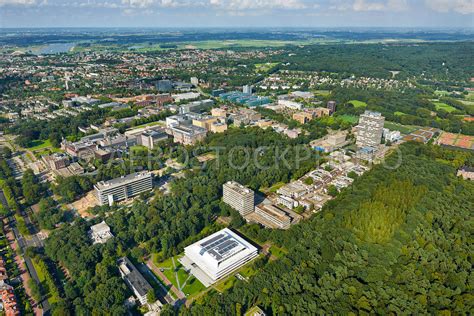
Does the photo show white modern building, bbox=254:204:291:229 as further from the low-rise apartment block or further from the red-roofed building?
the red-roofed building

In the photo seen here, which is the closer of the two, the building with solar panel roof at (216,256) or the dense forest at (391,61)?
the building with solar panel roof at (216,256)

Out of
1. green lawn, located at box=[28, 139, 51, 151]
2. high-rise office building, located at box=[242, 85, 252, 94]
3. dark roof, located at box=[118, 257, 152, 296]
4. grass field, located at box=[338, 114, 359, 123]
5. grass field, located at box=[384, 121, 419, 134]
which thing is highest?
high-rise office building, located at box=[242, 85, 252, 94]

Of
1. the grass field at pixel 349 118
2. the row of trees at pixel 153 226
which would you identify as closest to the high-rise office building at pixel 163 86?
the grass field at pixel 349 118

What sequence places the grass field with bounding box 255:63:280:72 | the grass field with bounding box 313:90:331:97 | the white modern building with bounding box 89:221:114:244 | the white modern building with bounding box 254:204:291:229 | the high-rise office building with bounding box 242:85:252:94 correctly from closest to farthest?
the white modern building with bounding box 89:221:114:244 < the white modern building with bounding box 254:204:291:229 < the high-rise office building with bounding box 242:85:252:94 < the grass field with bounding box 313:90:331:97 < the grass field with bounding box 255:63:280:72

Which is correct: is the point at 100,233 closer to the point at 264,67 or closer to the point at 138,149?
the point at 138,149

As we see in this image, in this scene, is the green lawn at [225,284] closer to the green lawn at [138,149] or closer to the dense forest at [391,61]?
the green lawn at [138,149]

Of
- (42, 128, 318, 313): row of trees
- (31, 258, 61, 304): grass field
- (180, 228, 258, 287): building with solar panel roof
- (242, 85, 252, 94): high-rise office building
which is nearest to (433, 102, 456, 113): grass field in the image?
(42, 128, 318, 313): row of trees
